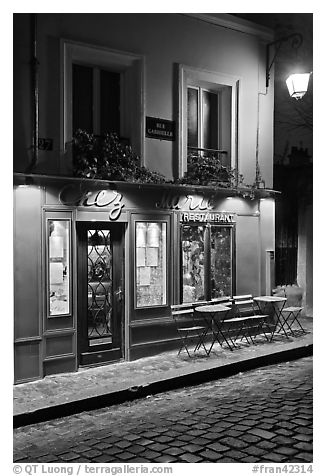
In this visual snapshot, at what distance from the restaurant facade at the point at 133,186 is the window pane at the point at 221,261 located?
0.03 m

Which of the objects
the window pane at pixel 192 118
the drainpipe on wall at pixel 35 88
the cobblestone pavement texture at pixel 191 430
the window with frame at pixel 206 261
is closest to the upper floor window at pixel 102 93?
the drainpipe on wall at pixel 35 88

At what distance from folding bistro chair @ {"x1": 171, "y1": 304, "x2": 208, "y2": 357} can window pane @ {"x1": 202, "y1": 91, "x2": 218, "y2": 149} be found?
3501mm

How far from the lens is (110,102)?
963cm

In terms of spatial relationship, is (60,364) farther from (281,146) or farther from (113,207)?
(281,146)

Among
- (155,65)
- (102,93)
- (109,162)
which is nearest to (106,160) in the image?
(109,162)

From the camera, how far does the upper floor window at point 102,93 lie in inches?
347

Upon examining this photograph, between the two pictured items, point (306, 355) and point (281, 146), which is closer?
point (306, 355)

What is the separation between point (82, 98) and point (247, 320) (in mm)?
5775

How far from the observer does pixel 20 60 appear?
27.0 feet

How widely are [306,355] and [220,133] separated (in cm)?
493

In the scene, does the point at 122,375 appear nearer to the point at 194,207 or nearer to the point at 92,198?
the point at 92,198

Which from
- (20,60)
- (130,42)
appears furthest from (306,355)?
(20,60)

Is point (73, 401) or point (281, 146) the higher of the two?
point (281, 146)

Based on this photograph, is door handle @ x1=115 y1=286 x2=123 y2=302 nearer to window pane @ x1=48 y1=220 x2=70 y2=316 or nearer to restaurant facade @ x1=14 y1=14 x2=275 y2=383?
restaurant facade @ x1=14 y1=14 x2=275 y2=383
